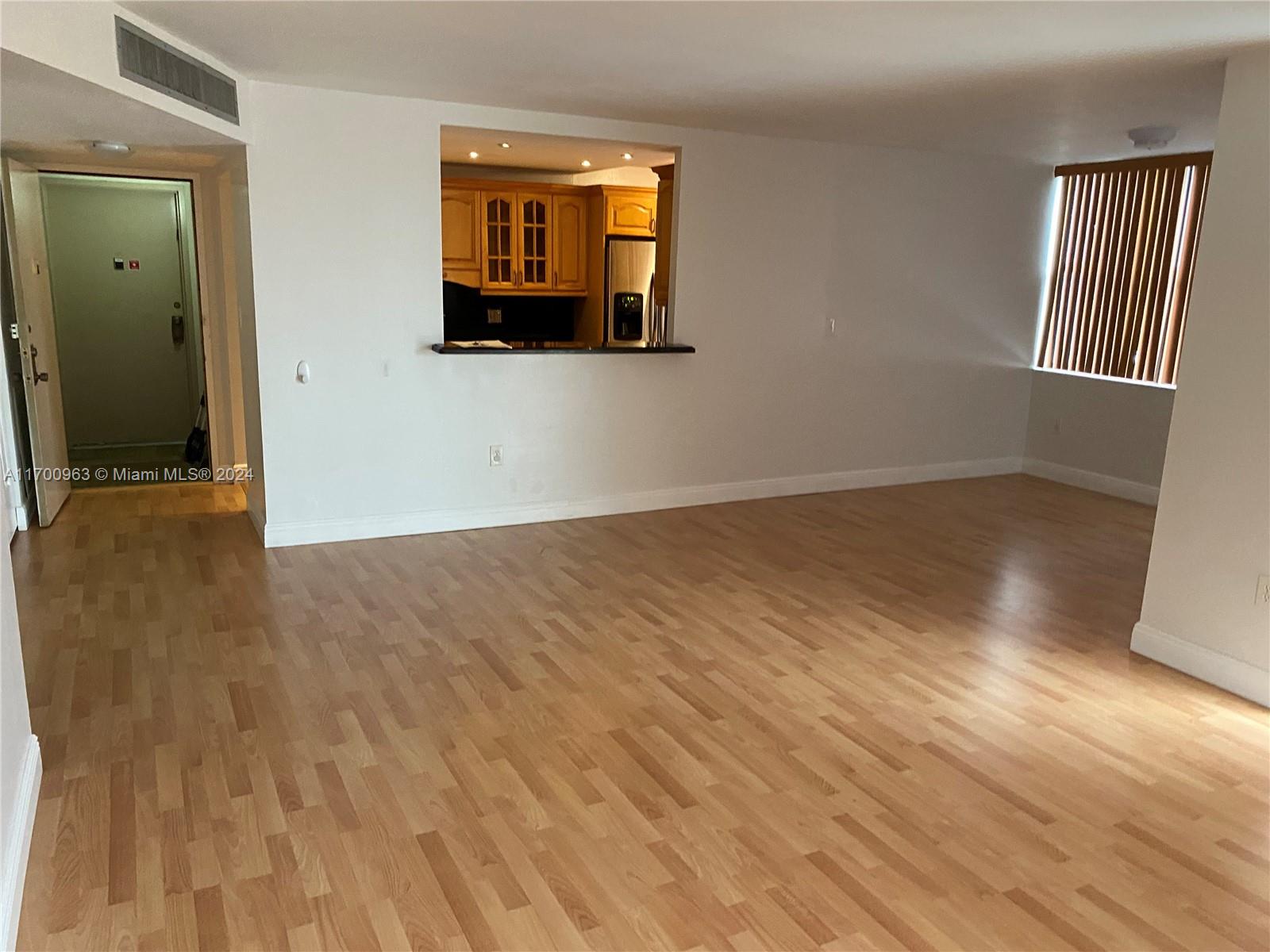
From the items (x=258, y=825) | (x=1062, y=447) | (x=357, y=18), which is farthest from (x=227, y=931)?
(x=1062, y=447)

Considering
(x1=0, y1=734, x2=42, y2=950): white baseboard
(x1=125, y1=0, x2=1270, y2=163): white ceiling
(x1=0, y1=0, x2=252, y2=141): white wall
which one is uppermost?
(x1=125, y1=0, x2=1270, y2=163): white ceiling

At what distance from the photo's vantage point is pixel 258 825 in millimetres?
2373

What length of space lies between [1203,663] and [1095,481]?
348cm

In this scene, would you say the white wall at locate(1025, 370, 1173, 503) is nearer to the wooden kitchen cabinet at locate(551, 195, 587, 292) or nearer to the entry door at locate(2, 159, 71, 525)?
the wooden kitchen cabinet at locate(551, 195, 587, 292)

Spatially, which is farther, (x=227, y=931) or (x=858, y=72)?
(x=858, y=72)

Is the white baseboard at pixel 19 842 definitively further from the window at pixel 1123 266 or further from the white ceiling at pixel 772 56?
the window at pixel 1123 266

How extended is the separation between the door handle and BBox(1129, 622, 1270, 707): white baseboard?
5.59m

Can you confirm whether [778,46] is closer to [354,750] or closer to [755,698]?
[755,698]

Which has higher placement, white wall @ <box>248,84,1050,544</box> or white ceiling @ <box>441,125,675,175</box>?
white ceiling @ <box>441,125,675,175</box>

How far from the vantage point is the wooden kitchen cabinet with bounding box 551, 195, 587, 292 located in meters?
7.43

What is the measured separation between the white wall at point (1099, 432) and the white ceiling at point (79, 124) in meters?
5.78

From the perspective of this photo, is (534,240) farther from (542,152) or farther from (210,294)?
(210,294)

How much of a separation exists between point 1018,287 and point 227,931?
6.55 m

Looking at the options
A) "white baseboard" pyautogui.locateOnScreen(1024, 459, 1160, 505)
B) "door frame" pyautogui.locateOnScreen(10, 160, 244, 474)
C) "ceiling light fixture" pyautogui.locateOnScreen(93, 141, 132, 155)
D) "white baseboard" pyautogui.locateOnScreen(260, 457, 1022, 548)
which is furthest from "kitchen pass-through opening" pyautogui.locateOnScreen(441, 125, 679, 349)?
"white baseboard" pyautogui.locateOnScreen(1024, 459, 1160, 505)
